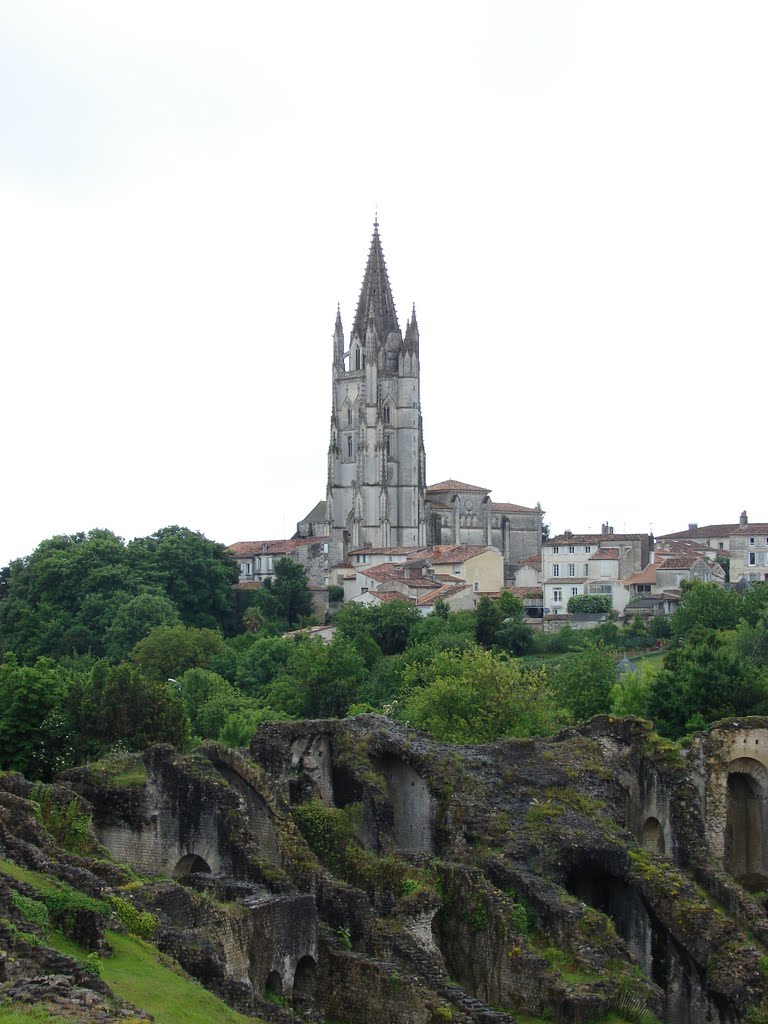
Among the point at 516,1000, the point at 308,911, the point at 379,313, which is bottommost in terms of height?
the point at 516,1000

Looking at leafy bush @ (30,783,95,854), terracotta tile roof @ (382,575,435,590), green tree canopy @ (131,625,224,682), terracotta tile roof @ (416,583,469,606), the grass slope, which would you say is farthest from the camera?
terracotta tile roof @ (382,575,435,590)

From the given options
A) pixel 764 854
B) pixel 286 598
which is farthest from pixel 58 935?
pixel 286 598

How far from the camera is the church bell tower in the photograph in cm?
12012

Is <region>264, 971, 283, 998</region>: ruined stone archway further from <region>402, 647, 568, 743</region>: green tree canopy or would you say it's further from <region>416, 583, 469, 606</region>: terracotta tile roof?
<region>416, 583, 469, 606</region>: terracotta tile roof

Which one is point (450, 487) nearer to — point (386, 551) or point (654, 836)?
point (386, 551)

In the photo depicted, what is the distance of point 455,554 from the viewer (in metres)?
103

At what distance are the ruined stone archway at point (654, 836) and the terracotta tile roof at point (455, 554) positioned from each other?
69.8 meters

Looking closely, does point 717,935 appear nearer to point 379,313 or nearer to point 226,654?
point 226,654

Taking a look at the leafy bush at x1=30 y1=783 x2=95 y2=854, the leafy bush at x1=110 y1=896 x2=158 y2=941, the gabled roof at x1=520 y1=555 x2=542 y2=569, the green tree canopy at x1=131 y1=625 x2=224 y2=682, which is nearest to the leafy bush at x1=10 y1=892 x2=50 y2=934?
the leafy bush at x1=110 y1=896 x2=158 y2=941

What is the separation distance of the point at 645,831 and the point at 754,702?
13.2m

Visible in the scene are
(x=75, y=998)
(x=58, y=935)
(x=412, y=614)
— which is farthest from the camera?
(x=412, y=614)

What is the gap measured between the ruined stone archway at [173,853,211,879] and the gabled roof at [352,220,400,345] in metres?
104

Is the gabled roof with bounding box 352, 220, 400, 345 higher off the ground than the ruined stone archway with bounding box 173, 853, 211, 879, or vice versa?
the gabled roof with bounding box 352, 220, 400, 345

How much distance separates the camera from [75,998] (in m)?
14.3
